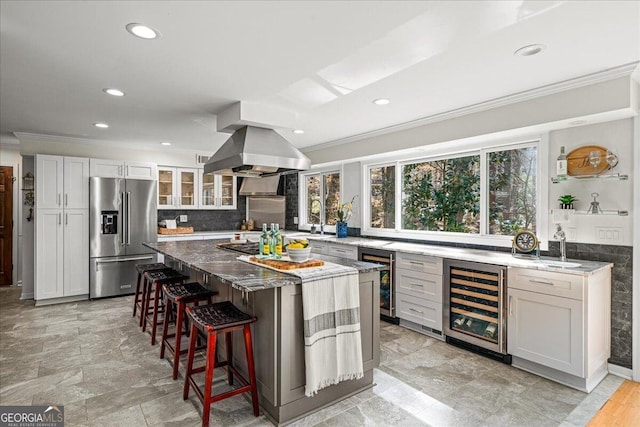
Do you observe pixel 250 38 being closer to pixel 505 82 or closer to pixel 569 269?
pixel 505 82

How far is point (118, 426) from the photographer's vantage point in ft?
7.04

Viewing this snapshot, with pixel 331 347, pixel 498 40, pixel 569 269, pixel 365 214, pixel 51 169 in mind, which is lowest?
pixel 331 347

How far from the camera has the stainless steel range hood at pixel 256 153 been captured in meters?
3.15

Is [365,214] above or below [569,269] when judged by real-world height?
above

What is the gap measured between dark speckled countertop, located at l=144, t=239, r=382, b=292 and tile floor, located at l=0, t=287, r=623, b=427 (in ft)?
2.94

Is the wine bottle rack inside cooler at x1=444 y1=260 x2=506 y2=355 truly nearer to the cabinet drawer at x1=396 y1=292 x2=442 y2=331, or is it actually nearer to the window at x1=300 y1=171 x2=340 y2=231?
the cabinet drawer at x1=396 y1=292 x2=442 y2=331

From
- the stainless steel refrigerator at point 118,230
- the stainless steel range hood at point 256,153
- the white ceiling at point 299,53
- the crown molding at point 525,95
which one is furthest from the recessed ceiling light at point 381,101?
the stainless steel refrigerator at point 118,230

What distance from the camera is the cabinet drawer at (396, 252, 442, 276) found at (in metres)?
3.53

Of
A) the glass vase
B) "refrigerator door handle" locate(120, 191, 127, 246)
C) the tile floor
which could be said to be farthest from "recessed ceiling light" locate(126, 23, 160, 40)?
"refrigerator door handle" locate(120, 191, 127, 246)

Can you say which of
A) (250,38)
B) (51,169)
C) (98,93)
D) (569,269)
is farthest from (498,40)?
(51,169)

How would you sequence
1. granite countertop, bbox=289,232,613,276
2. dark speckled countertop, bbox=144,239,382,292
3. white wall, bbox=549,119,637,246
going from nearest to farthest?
dark speckled countertop, bbox=144,239,382,292 → granite countertop, bbox=289,232,613,276 → white wall, bbox=549,119,637,246

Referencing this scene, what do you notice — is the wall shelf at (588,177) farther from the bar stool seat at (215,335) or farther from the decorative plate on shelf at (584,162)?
the bar stool seat at (215,335)

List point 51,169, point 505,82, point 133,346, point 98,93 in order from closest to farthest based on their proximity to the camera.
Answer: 1. point 505,82
2. point 98,93
3. point 133,346
4. point 51,169

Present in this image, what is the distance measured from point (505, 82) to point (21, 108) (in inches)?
177
